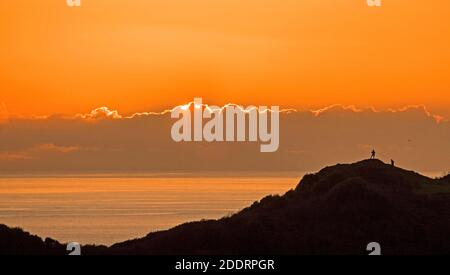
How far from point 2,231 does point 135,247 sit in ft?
31.9

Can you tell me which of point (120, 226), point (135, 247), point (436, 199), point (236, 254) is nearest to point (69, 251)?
point (135, 247)

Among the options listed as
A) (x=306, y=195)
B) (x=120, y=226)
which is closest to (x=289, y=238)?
(x=306, y=195)

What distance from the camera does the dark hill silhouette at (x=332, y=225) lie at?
66.9 meters

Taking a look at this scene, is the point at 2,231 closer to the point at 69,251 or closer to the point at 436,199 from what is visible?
the point at 69,251

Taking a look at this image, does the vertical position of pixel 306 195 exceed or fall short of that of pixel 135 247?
it exceeds it

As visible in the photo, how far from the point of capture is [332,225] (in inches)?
2773

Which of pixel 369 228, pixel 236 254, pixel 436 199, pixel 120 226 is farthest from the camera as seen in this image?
pixel 120 226

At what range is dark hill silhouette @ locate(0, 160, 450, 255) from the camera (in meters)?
66.9

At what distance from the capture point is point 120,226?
635 ft
